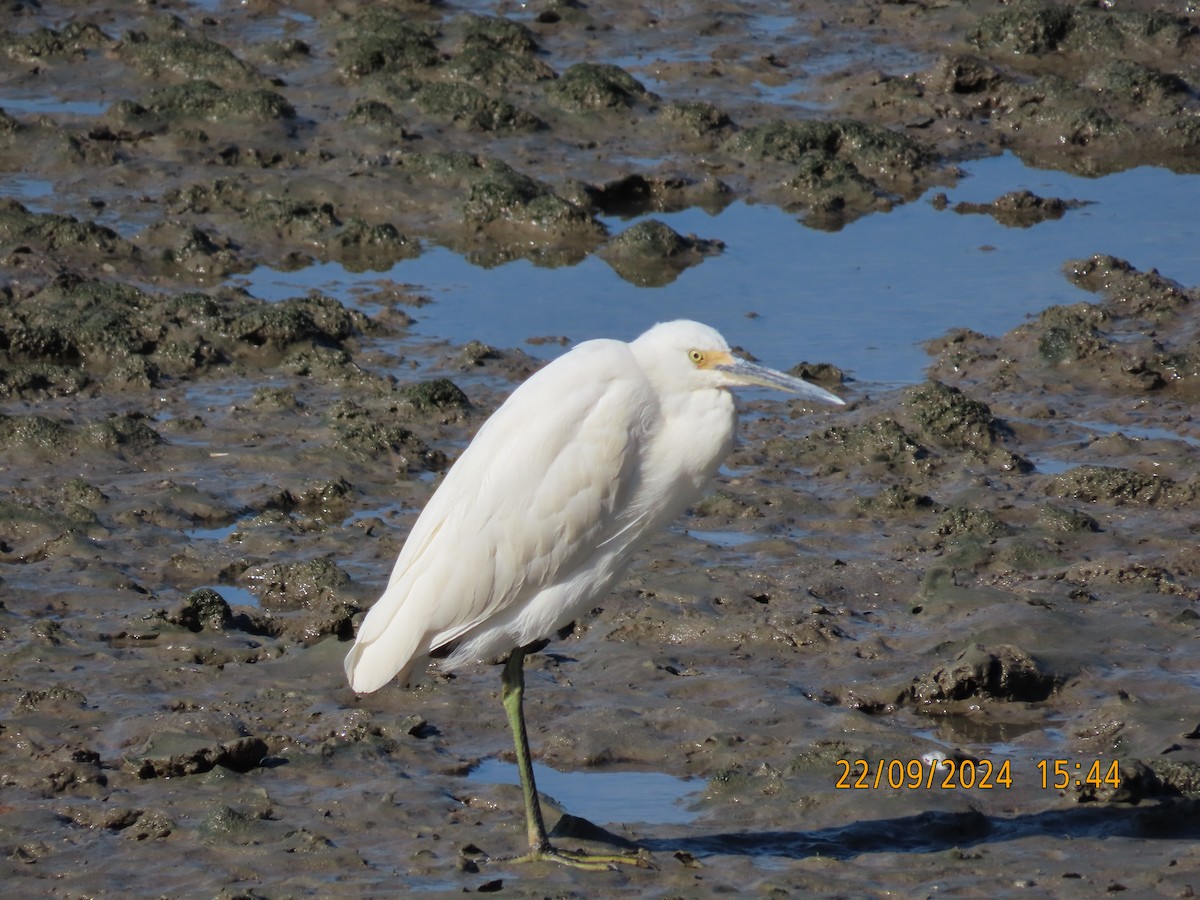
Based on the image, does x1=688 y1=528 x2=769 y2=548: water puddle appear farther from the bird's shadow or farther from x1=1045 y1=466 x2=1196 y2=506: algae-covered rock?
the bird's shadow

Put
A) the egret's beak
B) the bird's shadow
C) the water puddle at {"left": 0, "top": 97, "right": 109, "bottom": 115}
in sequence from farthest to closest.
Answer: the water puddle at {"left": 0, "top": 97, "right": 109, "bottom": 115} → the bird's shadow → the egret's beak

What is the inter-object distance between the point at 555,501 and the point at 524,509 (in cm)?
11

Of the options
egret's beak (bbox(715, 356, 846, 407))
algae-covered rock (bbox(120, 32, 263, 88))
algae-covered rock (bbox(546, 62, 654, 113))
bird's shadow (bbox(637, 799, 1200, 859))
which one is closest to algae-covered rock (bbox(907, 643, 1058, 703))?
bird's shadow (bbox(637, 799, 1200, 859))

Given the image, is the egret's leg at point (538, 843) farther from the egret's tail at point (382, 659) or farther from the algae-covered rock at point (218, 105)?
the algae-covered rock at point (218, 105)

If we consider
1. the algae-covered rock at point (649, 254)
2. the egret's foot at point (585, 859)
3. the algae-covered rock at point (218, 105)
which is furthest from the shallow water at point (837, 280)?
the egret's foot at point (585, 859)

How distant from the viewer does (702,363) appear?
555 centimetres

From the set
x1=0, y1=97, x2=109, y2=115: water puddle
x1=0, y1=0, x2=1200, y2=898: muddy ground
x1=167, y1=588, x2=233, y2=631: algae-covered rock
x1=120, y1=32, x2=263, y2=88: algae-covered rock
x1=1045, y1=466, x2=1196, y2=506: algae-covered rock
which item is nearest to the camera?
→ x1=0, y1=0, x2=1200, y2=898: muddy ground

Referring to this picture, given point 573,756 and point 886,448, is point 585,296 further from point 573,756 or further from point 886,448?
point 573,756

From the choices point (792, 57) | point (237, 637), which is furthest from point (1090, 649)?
point (792, 57)

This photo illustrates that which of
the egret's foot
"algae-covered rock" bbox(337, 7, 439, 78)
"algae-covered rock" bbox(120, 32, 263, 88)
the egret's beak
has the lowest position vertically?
the egret's foot

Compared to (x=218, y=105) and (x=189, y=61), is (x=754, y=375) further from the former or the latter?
(x=189, y=61)

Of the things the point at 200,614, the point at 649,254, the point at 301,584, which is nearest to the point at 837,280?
the point at 649,254

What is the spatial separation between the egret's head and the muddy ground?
1.42 m

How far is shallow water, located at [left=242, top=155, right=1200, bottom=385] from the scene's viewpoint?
10375 mm
